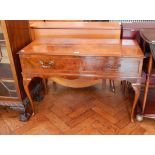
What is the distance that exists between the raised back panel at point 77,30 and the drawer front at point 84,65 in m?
0.38

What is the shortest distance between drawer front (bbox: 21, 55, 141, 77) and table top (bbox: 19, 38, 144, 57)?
3 centimetres

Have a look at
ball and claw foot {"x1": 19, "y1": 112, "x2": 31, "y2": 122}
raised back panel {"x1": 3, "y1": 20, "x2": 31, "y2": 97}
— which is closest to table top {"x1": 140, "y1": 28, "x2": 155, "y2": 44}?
raised back panel {"x1": 3, "y1": 20, "x2": 31, "y2": 97}

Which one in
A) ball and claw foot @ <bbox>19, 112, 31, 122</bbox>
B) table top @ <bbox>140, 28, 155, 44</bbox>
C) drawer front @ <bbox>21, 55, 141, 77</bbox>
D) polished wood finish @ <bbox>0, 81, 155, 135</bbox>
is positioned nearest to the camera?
table top @ <bbox>140, 28, 155, 44</bbox>

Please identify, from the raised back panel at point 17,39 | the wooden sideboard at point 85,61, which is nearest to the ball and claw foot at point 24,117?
the raised back panel at point 17,39

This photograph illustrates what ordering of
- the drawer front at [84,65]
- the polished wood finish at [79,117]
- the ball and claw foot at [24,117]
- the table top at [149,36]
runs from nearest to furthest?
the table top at [149,36] < the drawer front at [84,65] < the polished wood finish at [79,117] < the ball and claw foot at [24,117]

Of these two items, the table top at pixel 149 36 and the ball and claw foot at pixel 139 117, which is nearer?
the table top at pixel 149 36

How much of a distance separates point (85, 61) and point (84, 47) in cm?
15

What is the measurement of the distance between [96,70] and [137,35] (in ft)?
1.80

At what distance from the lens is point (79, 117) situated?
1.57 metres

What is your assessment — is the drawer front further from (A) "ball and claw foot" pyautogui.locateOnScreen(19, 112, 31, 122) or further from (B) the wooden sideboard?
(A) "ball and claw foot" pyautogui.locateOnScreen(19, 112, 31, 122)

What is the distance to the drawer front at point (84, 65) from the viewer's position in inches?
47.1

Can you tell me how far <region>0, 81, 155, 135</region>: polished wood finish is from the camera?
1.42 metres

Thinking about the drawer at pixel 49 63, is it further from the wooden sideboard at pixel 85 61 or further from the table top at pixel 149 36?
the table top at pixel 149 36

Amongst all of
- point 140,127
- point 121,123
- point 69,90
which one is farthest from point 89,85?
point 140,127
